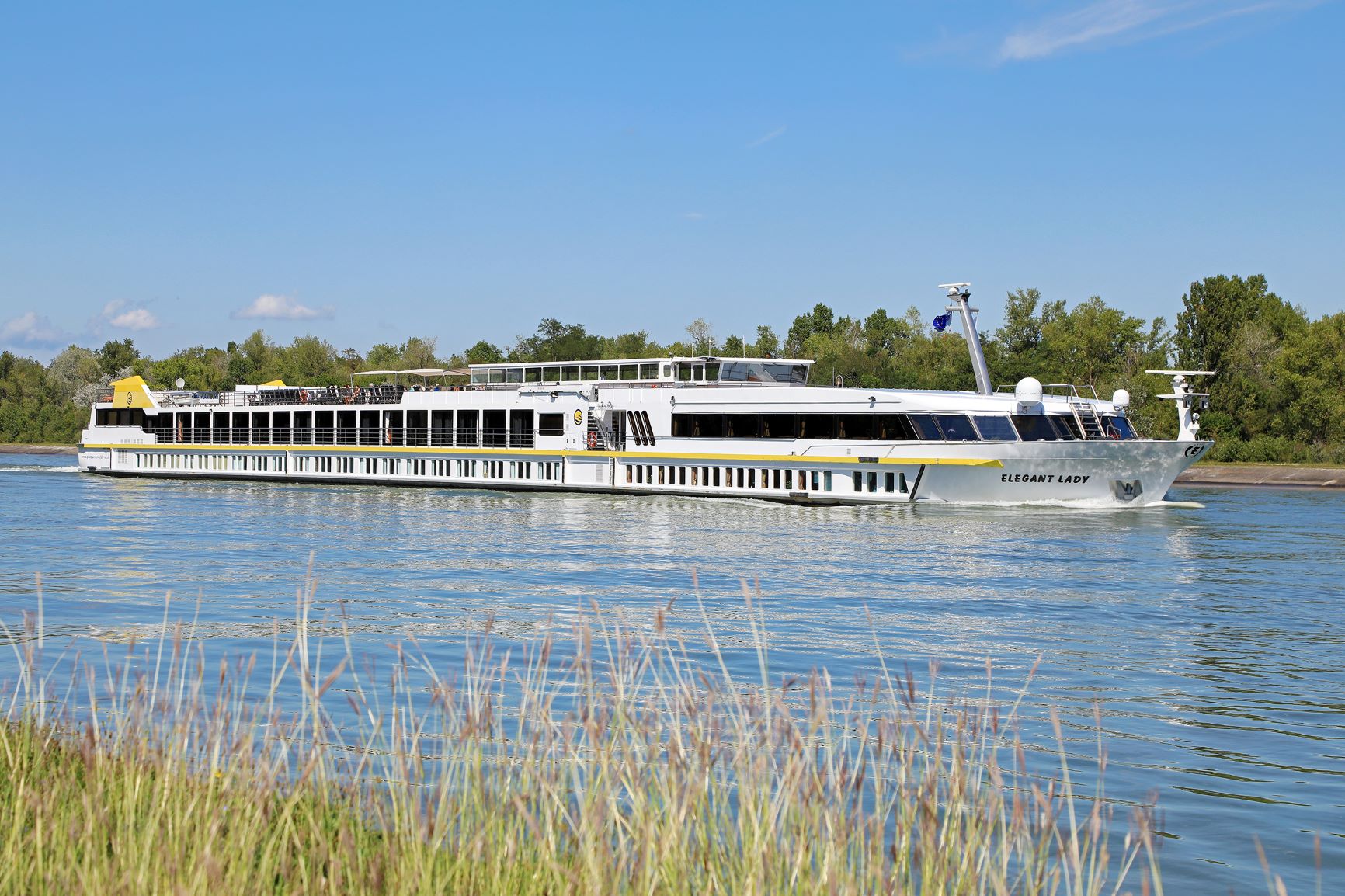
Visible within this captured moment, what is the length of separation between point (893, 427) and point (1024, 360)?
63.9 m

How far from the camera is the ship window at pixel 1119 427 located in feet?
138

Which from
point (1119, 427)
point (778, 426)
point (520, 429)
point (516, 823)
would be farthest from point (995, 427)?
A: point (516, 823)

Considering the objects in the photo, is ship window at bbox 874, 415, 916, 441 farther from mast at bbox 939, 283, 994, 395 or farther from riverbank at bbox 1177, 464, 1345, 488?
riverbank at bbox 1177, 464, 1345, 488

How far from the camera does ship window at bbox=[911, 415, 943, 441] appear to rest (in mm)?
41469

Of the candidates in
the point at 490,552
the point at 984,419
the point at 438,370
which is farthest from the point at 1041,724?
the point at 438,370

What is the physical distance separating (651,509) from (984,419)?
10976 mm

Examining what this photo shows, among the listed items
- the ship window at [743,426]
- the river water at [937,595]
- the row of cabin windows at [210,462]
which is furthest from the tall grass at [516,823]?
the row of cabin windows at [210,462]

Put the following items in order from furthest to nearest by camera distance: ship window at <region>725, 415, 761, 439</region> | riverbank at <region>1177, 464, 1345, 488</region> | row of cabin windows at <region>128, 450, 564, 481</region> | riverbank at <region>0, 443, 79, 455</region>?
riverbank at <region>0, 443, 79, 455</region>
riverbank at <region>1177, 464, 1345, 488</region>
row of cabin windows at <region>128, 450, 564, 481</region>
ship window at <region>725, 415, 761, 439</region>

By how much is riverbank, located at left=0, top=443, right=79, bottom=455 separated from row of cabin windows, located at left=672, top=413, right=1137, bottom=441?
3303 inches

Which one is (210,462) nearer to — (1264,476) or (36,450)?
(1264,476)

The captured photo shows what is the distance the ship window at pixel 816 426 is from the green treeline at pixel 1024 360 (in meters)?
7.79

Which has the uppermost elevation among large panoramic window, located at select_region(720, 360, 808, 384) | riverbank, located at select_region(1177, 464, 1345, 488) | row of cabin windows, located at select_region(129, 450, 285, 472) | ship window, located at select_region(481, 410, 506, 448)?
large panoramic window, located at select_region(720, 360, 808, 384)

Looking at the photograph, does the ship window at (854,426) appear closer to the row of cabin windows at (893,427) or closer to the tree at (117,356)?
the row of cabin windows at (893,427)

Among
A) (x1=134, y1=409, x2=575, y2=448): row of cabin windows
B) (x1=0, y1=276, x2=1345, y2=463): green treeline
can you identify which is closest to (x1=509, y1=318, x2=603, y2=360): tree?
(x1=0, y1=276, x2=1345, y2=463): green treeline
